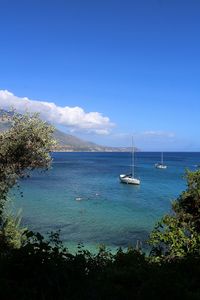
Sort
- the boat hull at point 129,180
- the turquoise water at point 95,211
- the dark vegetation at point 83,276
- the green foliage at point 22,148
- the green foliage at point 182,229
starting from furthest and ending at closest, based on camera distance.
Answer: the boat hull at point 129,180 → the turquoise water at point 95,211 → the green foliage at point 22,148 → the green foliage at point 182,229 → the dark vegetation at point 83,276

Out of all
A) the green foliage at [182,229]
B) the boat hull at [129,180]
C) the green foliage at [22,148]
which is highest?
the green foliage at [22,148]

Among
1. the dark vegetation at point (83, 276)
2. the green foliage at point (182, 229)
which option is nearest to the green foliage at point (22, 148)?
the green foliage at point (182, 229)

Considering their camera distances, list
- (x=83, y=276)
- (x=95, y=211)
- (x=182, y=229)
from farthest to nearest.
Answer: (x=95, y=211)
(x=182, y=229)
(x=83, y=276)

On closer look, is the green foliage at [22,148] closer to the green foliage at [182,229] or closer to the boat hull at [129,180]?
the green foliage at [182,229]

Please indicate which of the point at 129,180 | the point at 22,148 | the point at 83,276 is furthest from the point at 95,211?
the point at 83,276

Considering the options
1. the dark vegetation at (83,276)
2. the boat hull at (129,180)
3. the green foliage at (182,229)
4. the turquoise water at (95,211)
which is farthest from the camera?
the boat hull at (129,180)

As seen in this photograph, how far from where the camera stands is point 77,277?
8469 mm

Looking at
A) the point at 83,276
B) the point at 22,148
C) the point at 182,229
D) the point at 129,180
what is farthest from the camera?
the point at 129,180

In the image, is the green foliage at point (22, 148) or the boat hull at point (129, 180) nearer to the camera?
the green foliage at point (22, 148)

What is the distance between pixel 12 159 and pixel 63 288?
13.9 metres

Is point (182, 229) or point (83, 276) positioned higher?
point (83, 276)

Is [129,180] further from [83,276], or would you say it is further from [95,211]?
[83,276]

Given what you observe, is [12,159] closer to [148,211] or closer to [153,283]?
[153,283]

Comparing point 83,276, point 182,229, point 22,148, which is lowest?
point 182,229
